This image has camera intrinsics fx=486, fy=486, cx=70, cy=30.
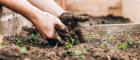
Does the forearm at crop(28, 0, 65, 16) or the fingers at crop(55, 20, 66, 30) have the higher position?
the forearm at crop(28, 0, 65, 16)

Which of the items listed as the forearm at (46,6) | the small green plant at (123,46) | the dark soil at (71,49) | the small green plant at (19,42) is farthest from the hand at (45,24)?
the small green plant at (123,46)

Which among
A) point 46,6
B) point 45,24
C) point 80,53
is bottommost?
point 80,53

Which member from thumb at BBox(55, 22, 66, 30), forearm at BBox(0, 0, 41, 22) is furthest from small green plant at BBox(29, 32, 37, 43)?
forearm at BBox(0, 0, 41, 22)

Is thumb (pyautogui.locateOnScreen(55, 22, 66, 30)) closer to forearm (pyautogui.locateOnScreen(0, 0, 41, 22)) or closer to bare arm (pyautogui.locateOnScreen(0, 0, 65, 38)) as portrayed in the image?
bare arm (pyautogui.locateOnScreen(0, 0, 65, 38))

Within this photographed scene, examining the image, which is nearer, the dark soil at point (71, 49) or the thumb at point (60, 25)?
the dark soil at point (71, 49)

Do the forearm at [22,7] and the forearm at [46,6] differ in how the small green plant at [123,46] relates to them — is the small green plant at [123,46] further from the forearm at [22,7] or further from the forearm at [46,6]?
the forearm at [22,7]

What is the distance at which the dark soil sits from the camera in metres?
3.94

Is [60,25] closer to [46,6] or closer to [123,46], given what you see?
[46,6]

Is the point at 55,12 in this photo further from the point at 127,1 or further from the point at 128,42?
the point at 127,1

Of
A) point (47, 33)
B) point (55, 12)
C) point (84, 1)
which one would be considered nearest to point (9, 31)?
point (55, 12)

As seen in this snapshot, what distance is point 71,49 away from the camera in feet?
14.1

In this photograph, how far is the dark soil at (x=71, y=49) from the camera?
3944mm

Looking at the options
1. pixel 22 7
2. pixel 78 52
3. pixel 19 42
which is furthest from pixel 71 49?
pixel 19 42

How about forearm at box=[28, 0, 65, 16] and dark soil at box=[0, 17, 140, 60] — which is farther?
forearm at box=[28, 0, 65, 16]
